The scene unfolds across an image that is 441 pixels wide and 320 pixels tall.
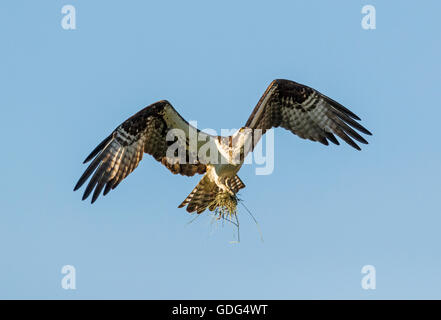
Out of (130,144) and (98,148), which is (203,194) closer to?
(130,144)

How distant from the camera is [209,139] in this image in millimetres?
11258

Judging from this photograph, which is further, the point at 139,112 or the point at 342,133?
the point at 342,133

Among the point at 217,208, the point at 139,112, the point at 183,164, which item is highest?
the point at 139,112

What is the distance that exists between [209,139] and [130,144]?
4.32 feet

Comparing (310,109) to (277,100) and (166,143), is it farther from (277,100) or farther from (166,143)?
(166,143)

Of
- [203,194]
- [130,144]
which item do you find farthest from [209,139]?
[130,144]

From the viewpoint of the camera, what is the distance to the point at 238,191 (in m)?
11.4

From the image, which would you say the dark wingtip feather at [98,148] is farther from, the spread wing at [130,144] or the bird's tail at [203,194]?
the bird's tail at [203,194]

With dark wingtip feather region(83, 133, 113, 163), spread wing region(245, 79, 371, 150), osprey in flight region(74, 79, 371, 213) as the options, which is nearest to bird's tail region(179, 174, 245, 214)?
osprey in flight region(74, 79, 371, 213)

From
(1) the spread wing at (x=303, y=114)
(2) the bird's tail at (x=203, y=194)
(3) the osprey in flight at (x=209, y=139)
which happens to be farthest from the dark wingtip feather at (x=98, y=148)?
(1) the spread wing at (x=303, y=114)

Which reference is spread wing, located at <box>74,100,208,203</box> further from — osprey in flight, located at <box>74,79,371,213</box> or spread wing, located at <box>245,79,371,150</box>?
spread wing, located at <box>245,79,371,150</box>

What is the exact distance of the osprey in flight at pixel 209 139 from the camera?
1084 cm

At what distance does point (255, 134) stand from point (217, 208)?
1379 mm

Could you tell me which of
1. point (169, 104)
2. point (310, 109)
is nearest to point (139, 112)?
point (169, 104)
